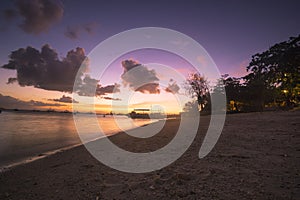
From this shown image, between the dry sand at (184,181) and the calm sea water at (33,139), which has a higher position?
the dry sand at (184,181)

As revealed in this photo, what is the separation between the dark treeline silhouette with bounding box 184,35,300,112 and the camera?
35.9 feet

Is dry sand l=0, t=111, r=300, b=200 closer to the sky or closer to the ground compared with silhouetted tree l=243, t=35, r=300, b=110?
closer to the ground

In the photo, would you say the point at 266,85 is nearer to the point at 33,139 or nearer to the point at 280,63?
the point at 280,63

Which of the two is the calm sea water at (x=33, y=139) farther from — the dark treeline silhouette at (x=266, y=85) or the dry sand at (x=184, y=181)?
the dark treeline silhouette at (x=266, y=85)

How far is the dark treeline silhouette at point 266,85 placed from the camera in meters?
11.0

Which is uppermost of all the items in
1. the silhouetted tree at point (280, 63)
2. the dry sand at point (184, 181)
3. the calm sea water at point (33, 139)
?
the silhouetted tree at point (280, 63)

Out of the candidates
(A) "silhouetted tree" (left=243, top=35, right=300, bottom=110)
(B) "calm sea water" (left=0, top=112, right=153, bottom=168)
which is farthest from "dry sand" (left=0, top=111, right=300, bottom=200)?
(A) "silhouetted tree" (left=243, top=35, right=300, bottom=110)

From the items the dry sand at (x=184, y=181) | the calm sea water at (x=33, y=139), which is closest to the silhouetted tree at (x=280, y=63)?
the dry sand at (x=184, y=181)

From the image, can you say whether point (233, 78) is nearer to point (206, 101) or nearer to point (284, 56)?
point (206, 101)

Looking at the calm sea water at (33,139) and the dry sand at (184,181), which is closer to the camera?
the dry sand at (184,181)

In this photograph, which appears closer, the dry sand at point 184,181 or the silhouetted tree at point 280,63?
the dry sand at point 184,181

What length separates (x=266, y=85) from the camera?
15.2 metres

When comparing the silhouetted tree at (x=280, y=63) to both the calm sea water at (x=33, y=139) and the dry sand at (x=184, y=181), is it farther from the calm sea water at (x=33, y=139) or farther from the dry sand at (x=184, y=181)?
the calm sea water at (x=33, y=139)

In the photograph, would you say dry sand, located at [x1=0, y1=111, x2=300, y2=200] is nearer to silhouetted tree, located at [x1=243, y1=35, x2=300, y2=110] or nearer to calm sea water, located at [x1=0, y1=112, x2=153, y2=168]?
calm sea water, located at [x1=0, y1=112, x2=153, y2=168]
